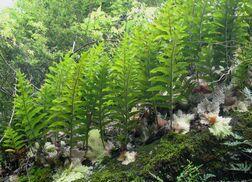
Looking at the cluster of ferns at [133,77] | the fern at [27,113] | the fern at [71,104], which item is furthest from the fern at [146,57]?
the fern at [27,113]

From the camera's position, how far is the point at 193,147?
2.20 meters

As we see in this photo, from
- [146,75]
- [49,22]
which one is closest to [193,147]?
[146,75]

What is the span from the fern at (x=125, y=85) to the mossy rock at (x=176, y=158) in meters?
0.31

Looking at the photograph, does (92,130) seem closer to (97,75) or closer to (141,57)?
(97,75)

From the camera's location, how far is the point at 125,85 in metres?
2.48

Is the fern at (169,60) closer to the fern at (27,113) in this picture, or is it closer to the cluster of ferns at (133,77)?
the cluster of ferns at (133,77)

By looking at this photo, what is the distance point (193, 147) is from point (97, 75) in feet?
2.81

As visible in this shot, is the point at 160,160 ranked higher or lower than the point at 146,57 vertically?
lower

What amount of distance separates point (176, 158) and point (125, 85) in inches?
25.5

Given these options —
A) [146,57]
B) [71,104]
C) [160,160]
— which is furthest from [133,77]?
[160,160]

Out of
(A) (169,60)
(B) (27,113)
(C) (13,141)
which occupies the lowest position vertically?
(C) (13,141)

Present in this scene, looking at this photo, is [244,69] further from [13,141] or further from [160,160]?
[13,141]

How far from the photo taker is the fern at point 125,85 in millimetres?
2461

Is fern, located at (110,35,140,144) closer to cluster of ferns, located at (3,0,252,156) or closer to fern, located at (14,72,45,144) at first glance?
cluster of ferns, located at (3,0,252,156)
